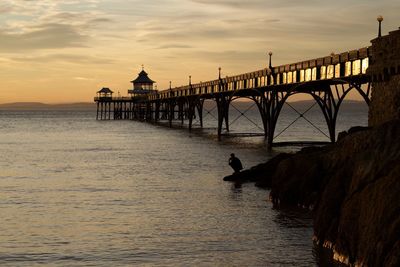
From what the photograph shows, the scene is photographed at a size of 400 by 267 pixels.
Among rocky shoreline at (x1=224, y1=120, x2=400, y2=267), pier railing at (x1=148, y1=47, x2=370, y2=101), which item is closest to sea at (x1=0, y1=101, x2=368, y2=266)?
rocky shoreline at (x1=224, y1=120, x2=400, y2=267)

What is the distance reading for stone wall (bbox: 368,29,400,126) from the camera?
2777 cm

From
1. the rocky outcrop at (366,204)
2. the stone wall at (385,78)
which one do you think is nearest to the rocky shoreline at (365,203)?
the rocky outcrop at (366,204)

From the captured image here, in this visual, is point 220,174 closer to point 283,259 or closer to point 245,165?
point 245,165

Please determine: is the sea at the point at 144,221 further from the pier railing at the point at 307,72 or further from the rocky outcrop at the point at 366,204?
the pier railing at the point at 307,72

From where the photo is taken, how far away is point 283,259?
17906mm

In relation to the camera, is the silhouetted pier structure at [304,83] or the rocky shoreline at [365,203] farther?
the silhouetted pier structure at [304,83]

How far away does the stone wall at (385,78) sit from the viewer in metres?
27.8

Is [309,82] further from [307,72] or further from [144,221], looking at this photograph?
[144,221]

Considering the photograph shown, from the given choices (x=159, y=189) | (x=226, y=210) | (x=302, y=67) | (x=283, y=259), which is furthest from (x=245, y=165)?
(x=283, y=259)

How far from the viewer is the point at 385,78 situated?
29.3 m

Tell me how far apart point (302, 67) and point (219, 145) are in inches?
683

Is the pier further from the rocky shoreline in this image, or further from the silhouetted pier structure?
the rocky shoreline

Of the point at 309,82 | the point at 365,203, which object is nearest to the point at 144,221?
the point at 365,203

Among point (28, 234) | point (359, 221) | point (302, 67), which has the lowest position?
point (28, 234)
